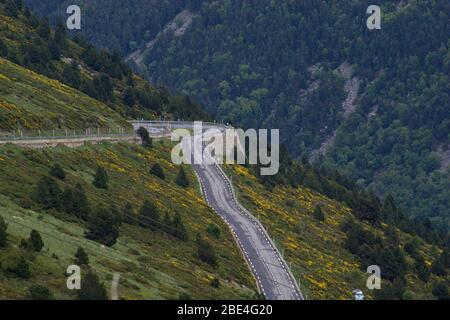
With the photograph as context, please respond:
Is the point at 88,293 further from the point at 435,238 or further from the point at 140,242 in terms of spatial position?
the point at 435,238

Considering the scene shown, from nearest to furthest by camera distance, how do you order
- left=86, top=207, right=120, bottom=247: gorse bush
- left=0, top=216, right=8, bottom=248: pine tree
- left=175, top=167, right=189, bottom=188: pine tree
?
left=0, top=216, right=8, bottom=248: pine tree < left=86, top=207, right=120, bottom=247: gorse bush < left=175, top=167, right=189, bottom=188: pine tree

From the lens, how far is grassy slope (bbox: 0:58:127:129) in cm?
14050

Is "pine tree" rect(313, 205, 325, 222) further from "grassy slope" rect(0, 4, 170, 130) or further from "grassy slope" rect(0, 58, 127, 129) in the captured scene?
"grassy slope" rect(0, 4, 170, 130)

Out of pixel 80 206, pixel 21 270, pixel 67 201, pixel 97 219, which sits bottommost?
pixel 21 270

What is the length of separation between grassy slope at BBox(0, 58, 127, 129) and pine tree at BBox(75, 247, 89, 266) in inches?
1756

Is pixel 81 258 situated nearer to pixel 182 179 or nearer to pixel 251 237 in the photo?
pixel 251 237

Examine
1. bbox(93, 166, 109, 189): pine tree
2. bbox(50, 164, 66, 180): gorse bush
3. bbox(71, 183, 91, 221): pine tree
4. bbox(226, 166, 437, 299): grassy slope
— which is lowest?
bbox(226, 166, 437, 299): grassy slope

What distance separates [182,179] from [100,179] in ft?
88.2

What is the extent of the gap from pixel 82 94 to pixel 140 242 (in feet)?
250

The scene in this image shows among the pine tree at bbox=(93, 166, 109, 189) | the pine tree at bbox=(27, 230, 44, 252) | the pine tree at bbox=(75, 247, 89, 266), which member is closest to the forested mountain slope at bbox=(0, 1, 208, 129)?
the pine tree at bbox=(93, 166, 109, 189)

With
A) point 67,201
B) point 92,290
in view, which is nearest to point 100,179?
point 67,201

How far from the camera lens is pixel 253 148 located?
18638 cm

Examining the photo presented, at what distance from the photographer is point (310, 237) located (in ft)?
467
